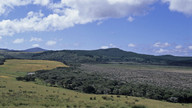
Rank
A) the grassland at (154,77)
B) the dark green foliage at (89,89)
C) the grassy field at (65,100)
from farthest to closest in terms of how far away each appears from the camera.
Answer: the grassland at (154,77) < the dark green foliage at (89,89) < the grassy field at (65,100)

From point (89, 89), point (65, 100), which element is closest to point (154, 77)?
point (89, 89)

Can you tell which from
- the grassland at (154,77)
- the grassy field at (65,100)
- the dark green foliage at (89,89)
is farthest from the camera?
the grassland at (154,77)

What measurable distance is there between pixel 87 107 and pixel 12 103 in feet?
34.4

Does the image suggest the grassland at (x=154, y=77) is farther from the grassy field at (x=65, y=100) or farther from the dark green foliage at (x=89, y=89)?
the grassy field at (x=65, y=100)

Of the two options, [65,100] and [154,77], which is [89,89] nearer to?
[65,100]

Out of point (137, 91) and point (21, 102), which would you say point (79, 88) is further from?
point (21, 102)

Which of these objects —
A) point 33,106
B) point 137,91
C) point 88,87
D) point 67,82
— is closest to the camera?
point 33,106

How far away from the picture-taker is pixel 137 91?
56031 mm

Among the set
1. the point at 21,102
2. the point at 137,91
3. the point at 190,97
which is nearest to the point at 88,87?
the point at 137,91

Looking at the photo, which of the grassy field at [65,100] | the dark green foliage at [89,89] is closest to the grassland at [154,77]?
the dark green foliage at [89,89]

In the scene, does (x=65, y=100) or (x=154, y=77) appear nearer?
(x=65, y=100)

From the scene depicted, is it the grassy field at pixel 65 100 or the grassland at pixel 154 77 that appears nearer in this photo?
the grassy field at pixel 65 100

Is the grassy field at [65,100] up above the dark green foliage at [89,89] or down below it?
above

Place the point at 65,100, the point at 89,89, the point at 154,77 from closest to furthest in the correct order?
the point at 65,100 < the point at 89,89 < the point at 154,77
